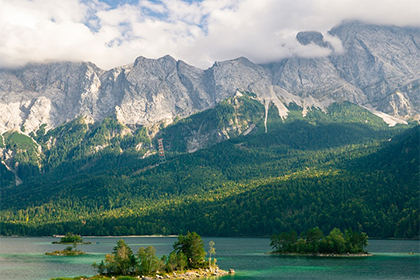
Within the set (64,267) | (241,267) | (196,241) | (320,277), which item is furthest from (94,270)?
(320,277)

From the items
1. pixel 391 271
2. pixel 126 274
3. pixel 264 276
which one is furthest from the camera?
pixel 391 271

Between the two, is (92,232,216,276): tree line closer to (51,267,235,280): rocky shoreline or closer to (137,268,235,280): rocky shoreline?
(51,267,235,280): rocky shoreline

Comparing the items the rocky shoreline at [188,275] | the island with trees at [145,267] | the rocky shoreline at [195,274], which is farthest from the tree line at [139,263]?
the rocky shoreline at [195,274]

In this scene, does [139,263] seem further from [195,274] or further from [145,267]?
[195,274]

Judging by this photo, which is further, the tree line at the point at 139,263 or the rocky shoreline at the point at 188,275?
the tree line at the point at 139,263

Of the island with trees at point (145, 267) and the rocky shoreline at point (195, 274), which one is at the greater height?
the island with trees at point (145, 267)

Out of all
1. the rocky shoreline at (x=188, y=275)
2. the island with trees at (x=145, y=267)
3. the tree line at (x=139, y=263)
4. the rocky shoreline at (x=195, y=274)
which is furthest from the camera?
the tree line at (x=139, y=263)

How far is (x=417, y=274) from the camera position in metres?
164

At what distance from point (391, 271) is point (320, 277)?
2843 centimetres

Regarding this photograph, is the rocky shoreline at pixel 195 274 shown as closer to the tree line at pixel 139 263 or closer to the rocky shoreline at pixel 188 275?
the rocky shoreline at pixel 188 275

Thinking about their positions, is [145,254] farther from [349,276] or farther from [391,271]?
[391,271]

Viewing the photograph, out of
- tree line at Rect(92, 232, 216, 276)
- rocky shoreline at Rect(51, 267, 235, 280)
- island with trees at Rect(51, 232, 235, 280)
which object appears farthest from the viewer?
tree line at Rect(92, 232, 216, 276)

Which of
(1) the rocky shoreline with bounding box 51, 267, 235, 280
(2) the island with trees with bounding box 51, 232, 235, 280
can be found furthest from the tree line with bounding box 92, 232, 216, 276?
(1) the rocky shoreline with bounding box 51, 267, 235, 280

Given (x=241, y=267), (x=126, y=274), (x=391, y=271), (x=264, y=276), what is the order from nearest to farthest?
(x=126, y=274)
(x=264, y=276)
(x=391, y=271)
(x=241, y=267)
